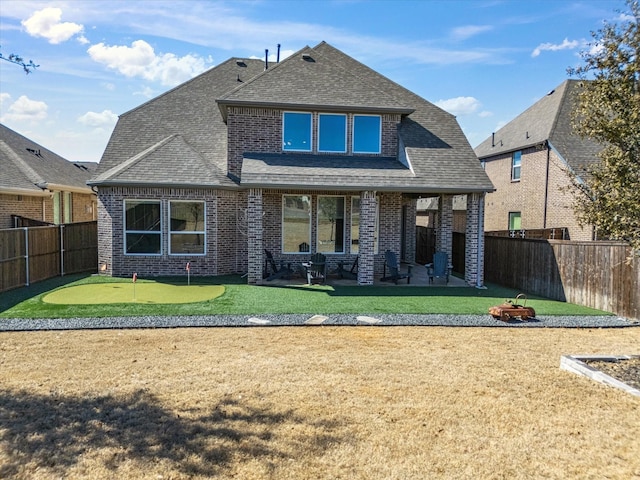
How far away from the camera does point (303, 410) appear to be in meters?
5.16

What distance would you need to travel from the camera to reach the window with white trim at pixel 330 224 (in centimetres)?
1542

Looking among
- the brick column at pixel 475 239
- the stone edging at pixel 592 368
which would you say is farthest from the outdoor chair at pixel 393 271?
the stone edging at pixel 592 368

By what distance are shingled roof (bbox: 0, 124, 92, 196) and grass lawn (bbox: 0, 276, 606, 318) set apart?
5566 millimetres

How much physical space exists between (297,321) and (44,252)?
9.35 metres

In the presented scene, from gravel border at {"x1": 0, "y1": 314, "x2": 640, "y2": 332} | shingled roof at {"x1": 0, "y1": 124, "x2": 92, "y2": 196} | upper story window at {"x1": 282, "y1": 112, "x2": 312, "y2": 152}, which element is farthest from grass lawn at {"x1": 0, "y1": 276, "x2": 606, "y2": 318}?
shingled roof at {"x1": 0, "y1": 124, "x2": 92, "y2": 196}

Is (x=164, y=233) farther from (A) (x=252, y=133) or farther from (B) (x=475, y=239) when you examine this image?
(B) (x=475, y=239)

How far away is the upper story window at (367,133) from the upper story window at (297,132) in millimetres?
1642

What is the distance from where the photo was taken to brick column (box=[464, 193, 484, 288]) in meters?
14.1

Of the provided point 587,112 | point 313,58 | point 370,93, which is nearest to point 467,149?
point 370,93

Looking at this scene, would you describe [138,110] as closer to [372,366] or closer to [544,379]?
[372,366]

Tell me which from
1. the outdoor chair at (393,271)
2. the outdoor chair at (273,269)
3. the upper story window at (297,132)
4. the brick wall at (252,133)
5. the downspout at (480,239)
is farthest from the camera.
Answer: the upper story window at (297,132)

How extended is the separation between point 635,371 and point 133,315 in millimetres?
9202

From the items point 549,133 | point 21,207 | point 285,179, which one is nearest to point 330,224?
point 285,179

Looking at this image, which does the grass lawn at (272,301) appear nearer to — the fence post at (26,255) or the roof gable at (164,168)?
the fence post at (26,255)
